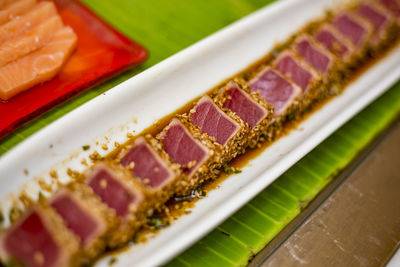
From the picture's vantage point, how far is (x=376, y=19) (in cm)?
524

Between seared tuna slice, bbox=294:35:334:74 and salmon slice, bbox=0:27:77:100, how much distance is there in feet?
9.58

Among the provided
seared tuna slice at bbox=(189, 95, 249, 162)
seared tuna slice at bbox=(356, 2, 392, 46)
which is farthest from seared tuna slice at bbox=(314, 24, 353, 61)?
seared tuna slice at bbox=(189, 95, 249, 162)

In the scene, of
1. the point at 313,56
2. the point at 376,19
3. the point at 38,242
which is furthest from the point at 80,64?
the point at 376,19

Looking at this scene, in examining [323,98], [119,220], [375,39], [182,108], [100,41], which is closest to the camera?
[119,220]

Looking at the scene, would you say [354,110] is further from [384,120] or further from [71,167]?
[71,167]

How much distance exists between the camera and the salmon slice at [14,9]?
Answer: 12.2 ft

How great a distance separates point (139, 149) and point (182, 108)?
87 cm

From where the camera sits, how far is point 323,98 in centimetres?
434

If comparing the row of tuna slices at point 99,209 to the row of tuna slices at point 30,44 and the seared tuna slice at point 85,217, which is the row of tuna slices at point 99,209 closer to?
the seared tuna slice at point 85,217

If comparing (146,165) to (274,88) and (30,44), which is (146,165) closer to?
(274,88)

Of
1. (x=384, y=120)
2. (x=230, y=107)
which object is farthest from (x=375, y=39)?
(x=230, y=107)

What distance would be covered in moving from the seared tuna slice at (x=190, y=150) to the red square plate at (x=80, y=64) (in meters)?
1.10

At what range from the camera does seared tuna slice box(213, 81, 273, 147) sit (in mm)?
3654

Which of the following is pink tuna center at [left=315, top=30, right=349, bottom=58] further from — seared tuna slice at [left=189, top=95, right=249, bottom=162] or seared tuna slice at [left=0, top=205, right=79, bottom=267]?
seared tuna slice at [left=0, top=205, right=79, bottom=267]
